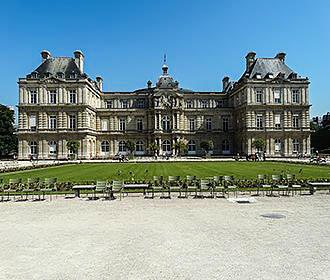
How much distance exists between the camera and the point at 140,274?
19.8 feet

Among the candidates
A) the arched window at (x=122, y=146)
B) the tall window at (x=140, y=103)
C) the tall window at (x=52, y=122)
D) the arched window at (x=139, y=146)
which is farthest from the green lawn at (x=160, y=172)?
the tall window at (x=140, y=103)

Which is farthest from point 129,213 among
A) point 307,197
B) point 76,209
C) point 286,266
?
point 307,197

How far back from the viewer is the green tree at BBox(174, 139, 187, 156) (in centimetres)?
5633

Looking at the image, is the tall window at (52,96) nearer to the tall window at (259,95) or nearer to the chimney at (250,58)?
the tall window at (259,95)

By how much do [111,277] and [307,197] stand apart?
1260 centimetres

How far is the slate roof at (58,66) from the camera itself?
181 ft

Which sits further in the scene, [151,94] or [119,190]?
[151,94]

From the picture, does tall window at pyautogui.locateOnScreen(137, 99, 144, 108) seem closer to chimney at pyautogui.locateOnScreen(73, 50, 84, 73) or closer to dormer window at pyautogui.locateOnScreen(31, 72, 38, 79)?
chimney at pyautogui.locateOnScreen(73, 50, 84, 73)

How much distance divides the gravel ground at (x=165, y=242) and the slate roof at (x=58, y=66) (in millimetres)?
46775

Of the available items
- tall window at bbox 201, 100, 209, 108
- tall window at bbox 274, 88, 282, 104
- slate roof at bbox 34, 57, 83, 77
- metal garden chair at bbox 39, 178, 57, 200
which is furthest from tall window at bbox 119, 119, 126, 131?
metal garden chair at bbox 39, 178, 57, 200

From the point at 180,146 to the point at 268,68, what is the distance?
23.2 meters

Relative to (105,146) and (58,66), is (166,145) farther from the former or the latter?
(58,66)

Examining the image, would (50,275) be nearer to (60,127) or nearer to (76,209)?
(76,209)

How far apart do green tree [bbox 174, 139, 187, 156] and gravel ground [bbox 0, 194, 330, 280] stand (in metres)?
43.2
